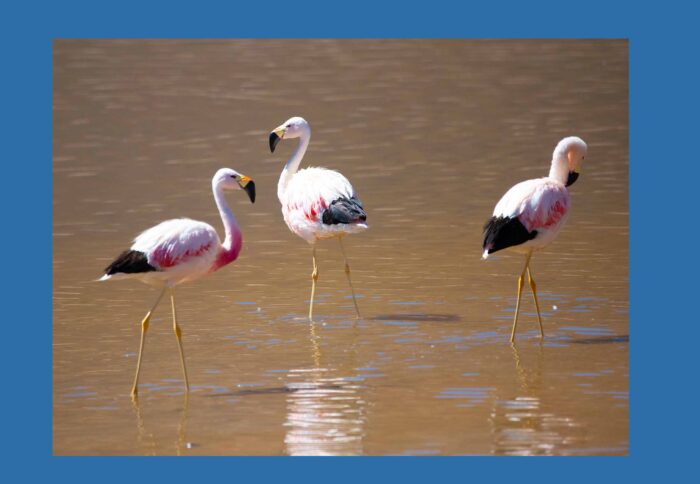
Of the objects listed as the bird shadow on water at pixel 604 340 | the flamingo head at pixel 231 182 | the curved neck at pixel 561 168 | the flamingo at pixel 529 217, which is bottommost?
the bird shadow on water at pixel 604 340

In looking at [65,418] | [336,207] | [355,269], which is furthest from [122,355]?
[355,269]

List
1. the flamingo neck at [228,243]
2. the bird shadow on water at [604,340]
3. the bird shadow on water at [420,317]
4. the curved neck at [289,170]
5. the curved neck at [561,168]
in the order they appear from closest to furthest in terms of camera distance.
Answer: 1. the flamingo neck at [228,243]
2. the bird shadow on water at [604,340]
3. the curved neck at [561,168]
4. the bird shadow on water at [420,317]
5. the curved neck at [289,170]

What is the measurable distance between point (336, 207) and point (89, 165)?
3.23 m

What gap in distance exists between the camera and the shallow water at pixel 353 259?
8828mm

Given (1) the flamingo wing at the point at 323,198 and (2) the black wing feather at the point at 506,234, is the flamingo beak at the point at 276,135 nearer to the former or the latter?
(1) the flamingo wing at the point at 323,198

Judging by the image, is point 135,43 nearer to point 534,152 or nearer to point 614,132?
point 614,132

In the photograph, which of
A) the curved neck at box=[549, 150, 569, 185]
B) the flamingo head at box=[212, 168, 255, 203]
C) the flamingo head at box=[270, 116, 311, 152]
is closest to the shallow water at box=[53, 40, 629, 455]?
the curved neck at box=[549, 150, 569, 185]

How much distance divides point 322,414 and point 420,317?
7.31 feet

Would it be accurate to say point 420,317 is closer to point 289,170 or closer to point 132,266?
point 289,170

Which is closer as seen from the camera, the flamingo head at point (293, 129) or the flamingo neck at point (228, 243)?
the flamingo neck at point (228, 243)

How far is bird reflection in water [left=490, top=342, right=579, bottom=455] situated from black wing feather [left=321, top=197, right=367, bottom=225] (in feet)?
6.25

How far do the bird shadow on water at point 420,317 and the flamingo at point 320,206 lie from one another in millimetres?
208

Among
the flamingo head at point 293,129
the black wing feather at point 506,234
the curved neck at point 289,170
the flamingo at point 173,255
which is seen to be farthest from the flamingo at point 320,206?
the flamingo at point 173,255

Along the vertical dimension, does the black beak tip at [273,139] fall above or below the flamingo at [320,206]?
above
